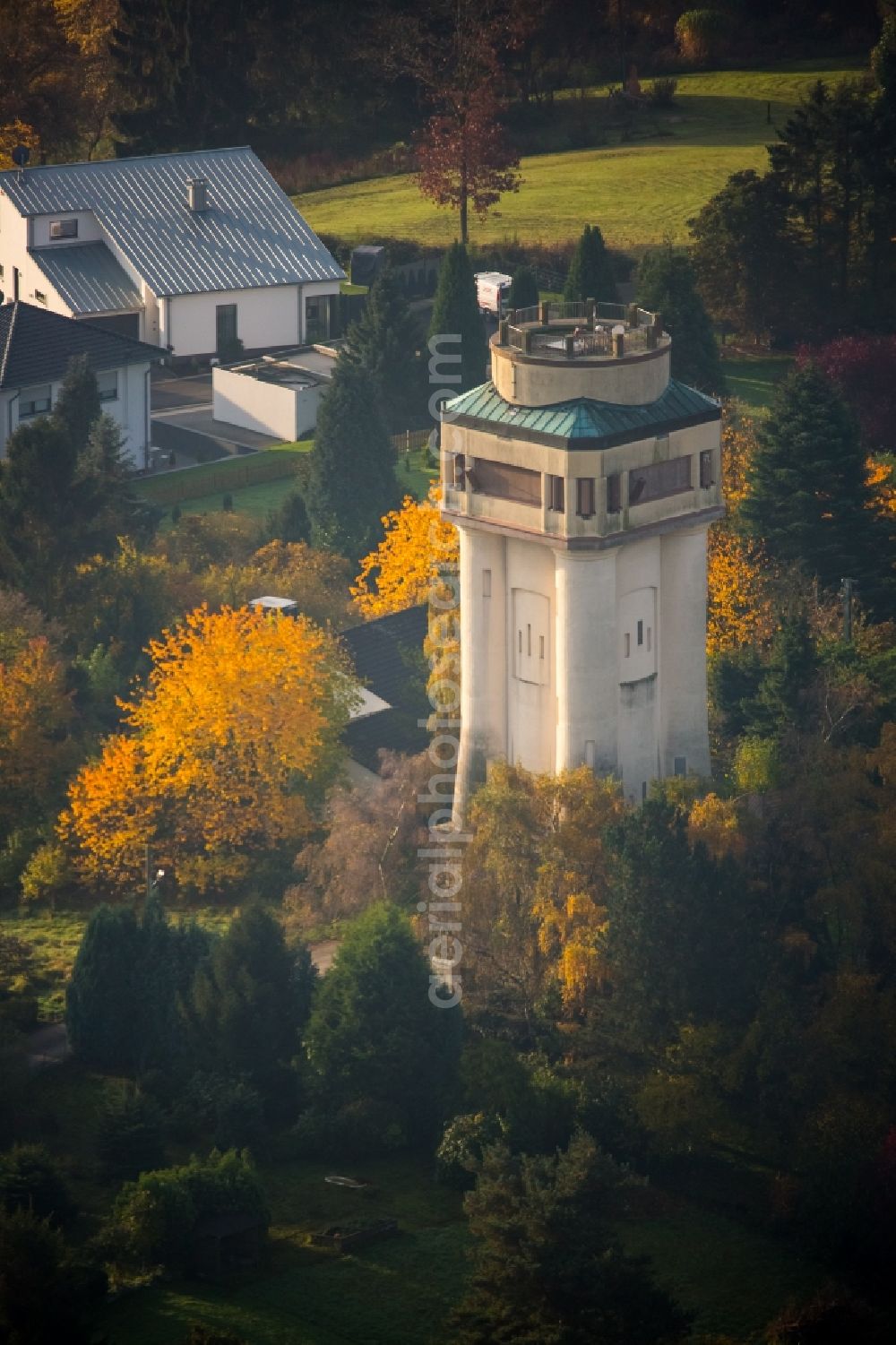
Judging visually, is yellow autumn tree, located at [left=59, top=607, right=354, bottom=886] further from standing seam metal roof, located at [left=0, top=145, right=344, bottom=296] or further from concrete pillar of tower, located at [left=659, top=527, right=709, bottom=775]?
standing seam metal roof, located at [left=0, top=145, right=344, bottom=296]

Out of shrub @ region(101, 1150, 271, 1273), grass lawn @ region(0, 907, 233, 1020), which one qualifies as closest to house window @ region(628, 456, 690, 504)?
grass lawn @ region(0, 907, 233, 1020)

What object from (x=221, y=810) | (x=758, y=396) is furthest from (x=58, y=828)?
(x=758, y=396)

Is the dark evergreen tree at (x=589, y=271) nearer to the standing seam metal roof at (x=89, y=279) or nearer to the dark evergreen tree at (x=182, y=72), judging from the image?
the standing seam metal roof at (x=89, y=279)

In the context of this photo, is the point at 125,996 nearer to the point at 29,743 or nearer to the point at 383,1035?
the point at 383,1035

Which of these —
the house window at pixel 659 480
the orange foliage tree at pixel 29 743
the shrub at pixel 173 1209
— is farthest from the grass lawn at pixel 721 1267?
the orange foliage tree at pixel 29 743

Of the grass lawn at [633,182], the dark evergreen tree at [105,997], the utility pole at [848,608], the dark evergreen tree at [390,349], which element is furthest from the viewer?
the grass lawn at [633,182]

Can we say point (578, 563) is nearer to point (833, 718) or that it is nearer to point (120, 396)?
point (833, 718)
